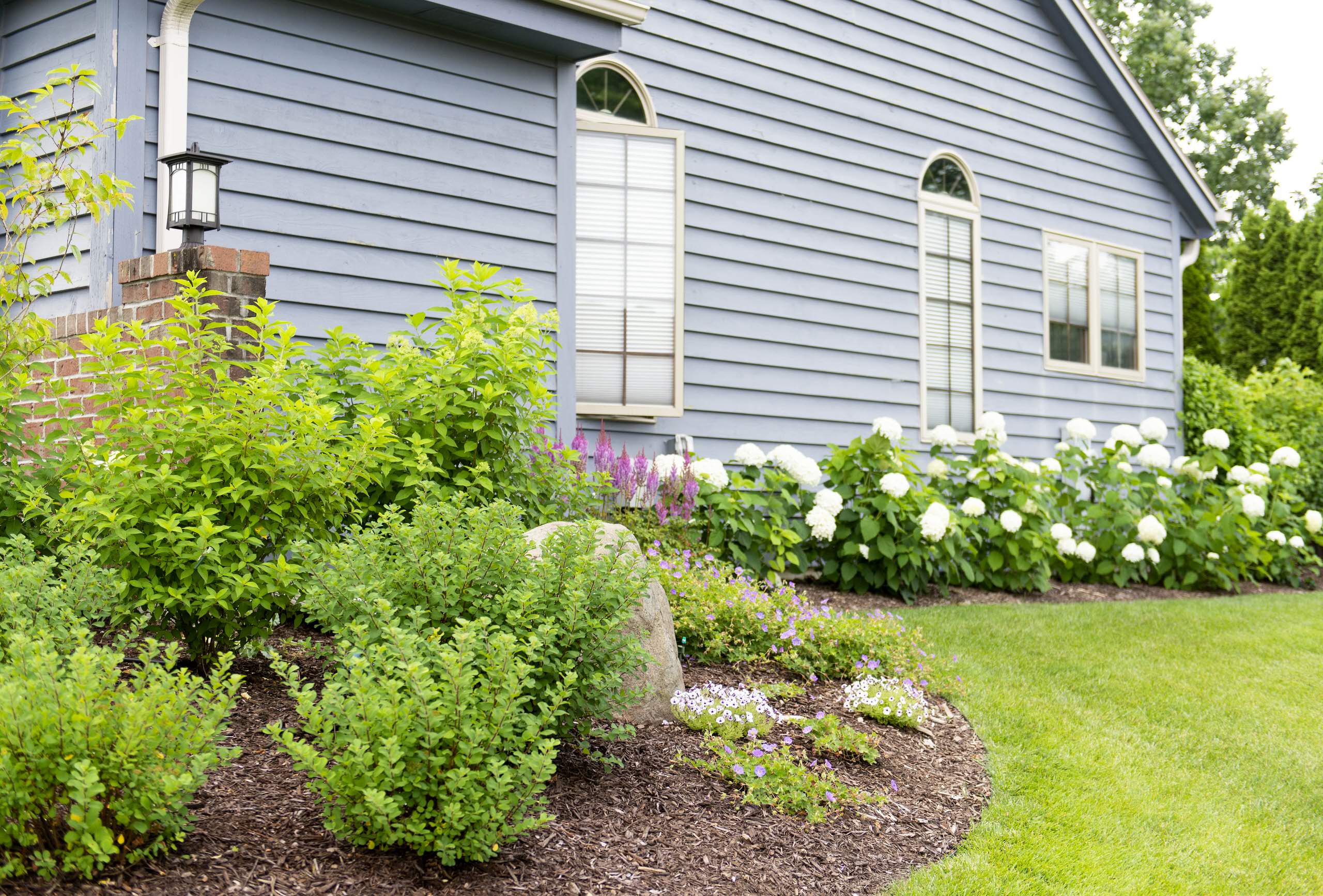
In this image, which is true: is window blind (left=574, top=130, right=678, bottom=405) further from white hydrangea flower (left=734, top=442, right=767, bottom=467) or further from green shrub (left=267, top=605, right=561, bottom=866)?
green shrub (left=267, top=605, right=561, bottom=866)

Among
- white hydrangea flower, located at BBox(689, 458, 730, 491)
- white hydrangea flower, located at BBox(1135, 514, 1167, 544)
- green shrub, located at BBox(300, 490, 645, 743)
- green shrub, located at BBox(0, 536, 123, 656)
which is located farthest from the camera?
white hydrangea flower, located at BBox(1135, 514, 1167, 544)

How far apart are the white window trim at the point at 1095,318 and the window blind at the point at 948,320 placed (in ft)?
3.67

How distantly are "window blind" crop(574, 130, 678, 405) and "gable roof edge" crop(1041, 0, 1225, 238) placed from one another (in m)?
5.39

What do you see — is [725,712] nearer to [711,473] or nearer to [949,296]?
[711,473]

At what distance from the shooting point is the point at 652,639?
13.3 feet

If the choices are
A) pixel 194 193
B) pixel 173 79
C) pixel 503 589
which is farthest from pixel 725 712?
pixel 173 79

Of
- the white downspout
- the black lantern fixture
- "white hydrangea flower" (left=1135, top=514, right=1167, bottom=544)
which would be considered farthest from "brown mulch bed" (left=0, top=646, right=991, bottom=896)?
"white hydrangea flower" (left=1135, top=514, right=1167, bottom=544)

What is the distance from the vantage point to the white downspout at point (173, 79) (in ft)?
15.8

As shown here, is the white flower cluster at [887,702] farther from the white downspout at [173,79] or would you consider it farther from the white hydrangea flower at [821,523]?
the white downspout at [173,79]

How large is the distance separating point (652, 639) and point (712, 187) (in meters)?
4.73

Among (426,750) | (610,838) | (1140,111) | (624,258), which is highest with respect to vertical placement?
(1140,111)

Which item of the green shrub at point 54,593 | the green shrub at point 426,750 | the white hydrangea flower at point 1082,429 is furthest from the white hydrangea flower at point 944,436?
the green shrub at point 54,593

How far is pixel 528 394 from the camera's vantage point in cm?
455

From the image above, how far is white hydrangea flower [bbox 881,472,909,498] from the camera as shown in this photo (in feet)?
24.9
